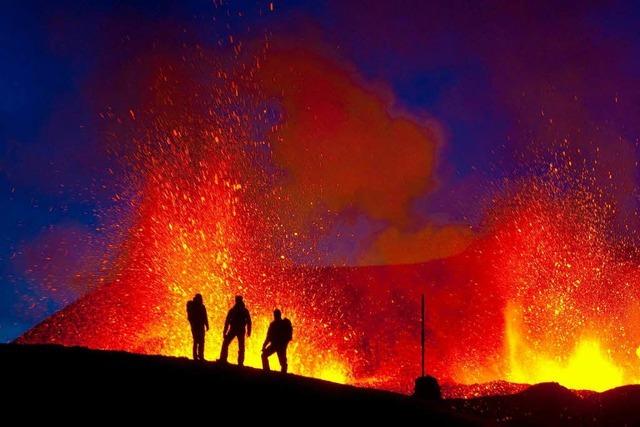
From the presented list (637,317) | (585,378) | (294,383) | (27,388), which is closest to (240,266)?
(585,378)

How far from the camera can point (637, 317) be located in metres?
54.0

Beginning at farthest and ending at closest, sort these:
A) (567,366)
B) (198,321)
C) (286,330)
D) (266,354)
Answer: (567,366), (198,321), (286,330), (266,354)

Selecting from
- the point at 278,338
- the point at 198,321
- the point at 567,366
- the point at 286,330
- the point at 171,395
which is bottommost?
the point at 171,395

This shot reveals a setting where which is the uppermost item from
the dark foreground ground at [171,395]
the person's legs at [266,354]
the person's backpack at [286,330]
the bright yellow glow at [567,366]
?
the bright yellow glow at [567,366]

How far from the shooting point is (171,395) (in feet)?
32.4

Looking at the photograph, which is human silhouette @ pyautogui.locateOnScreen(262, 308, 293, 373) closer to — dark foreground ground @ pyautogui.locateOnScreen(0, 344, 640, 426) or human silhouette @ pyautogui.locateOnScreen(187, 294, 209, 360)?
human silhouette @ pyautogui.locateOnScreen(187, 294, 209, 360)

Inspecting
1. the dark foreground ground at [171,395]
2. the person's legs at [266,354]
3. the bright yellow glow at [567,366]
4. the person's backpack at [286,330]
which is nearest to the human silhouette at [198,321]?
the person's legs at [266,354]

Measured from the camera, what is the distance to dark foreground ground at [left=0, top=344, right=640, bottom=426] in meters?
8.84

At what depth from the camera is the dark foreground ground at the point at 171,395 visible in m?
8.84

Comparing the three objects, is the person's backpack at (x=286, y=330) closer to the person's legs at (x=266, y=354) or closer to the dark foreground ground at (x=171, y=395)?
the person's legs at (x=266, y=354)

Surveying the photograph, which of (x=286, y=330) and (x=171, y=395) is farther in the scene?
(x=286, y=330)

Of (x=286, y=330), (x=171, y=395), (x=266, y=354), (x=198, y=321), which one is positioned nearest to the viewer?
(x=171, y=395)

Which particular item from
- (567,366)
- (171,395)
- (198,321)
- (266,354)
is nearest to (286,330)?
(266,354)

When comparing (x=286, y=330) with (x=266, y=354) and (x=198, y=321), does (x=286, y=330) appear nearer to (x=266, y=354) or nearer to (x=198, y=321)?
(x=266, y=354)
